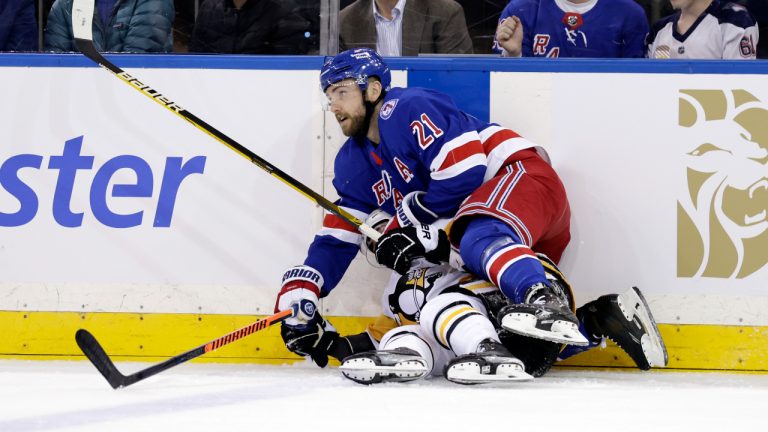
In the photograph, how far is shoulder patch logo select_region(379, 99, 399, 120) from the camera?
2.98 metres

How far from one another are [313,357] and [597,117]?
3.57ft

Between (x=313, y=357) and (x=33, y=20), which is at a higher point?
(x=33, y=20)

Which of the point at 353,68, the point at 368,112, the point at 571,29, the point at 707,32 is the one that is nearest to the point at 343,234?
the point at 368,112

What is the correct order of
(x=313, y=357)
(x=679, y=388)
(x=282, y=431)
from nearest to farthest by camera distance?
(x=282, y=431) < (x=679, y=388) < (x=313, y=357)

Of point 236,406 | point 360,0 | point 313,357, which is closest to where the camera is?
point 236,406

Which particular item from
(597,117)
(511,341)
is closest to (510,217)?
(511,341)

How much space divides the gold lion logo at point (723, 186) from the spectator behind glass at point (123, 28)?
1.62 meters

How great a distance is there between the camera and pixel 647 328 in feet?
9.73

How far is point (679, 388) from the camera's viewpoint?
272 cm

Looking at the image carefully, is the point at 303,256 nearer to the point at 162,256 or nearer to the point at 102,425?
the point at 162,256

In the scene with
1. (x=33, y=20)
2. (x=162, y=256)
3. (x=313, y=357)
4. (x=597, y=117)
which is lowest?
(x=313, y=357)

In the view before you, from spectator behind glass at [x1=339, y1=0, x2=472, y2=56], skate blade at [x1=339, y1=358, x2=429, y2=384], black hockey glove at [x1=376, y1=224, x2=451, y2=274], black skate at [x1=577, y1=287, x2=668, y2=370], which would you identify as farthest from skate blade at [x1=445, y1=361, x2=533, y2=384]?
spectator behind glass at [x1=339, y1=0, x2=472, y2=56]

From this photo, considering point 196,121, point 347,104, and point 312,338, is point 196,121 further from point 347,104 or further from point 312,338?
point 312,338

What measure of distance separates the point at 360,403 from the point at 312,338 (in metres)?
0.77
